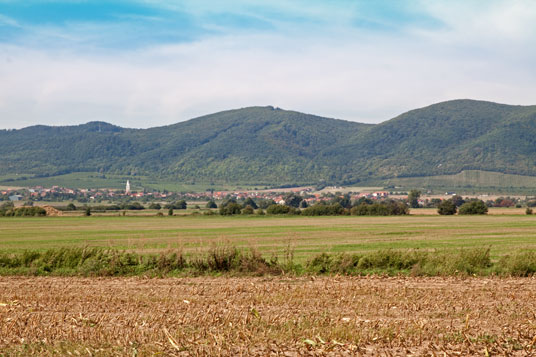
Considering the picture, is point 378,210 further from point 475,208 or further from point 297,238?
point 297,238

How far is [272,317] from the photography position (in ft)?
45.0

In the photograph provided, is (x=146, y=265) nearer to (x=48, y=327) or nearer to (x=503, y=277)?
(x=48, y=327)

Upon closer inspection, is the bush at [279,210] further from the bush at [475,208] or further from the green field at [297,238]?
the green field at [297,238]

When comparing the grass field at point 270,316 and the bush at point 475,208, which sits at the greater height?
the grass field at point 270,316

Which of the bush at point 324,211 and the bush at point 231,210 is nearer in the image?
the bush at point 324,211

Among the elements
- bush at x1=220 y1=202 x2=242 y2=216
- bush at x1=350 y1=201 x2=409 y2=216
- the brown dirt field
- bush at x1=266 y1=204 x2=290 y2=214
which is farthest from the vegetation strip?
bush at x1=266 y1=204 x2=290 y2=214

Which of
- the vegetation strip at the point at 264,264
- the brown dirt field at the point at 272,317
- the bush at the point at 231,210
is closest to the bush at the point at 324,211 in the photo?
the bush at the point at 231,210

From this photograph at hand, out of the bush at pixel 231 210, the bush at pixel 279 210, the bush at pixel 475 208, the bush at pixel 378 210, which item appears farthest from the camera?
the bush at pixel 231 210

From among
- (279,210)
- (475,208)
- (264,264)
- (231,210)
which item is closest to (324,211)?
(279,210)

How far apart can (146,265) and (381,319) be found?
1153 centimetres

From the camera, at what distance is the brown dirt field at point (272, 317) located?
440 inches

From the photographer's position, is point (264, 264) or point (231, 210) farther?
point (231, 210)

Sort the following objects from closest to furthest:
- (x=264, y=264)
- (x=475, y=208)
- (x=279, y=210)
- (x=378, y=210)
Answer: (x=264, y=264) → (x=475, y=208) → (x=378, y=210) → (x=279, y=210)

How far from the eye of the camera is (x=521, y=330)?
1241 cm
